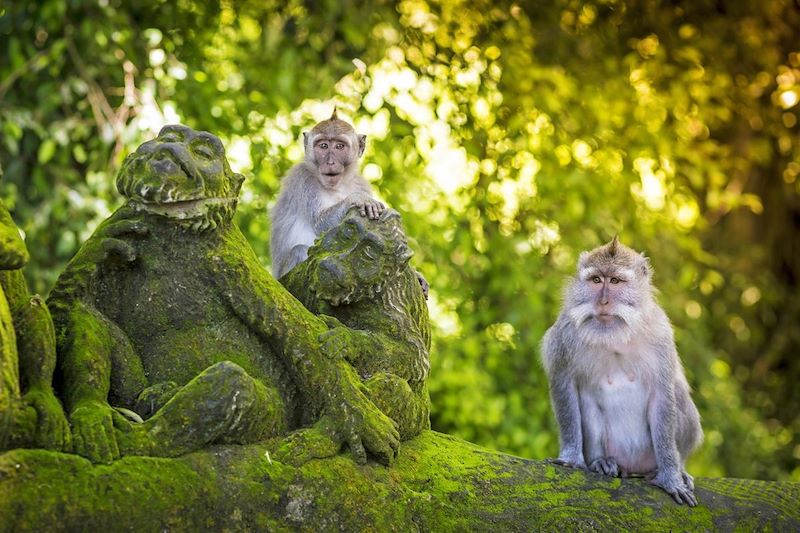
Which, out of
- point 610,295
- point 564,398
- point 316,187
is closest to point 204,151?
point 610,295

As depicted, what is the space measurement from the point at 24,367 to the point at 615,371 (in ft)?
9.67

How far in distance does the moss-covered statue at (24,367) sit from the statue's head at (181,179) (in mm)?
510

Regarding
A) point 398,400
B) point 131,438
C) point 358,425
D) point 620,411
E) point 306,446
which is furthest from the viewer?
point 620,411

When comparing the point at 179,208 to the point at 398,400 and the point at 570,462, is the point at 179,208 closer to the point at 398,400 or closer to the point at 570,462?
the point at 398,400

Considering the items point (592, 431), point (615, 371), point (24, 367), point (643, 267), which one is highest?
point (643, 267)

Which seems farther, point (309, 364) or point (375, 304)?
point (375, 304)

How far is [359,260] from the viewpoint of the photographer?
4.50m

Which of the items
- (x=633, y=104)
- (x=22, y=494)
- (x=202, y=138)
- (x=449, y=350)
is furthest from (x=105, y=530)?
(x=633, y=104)

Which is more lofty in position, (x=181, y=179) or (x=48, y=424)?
(x=181, y=179)

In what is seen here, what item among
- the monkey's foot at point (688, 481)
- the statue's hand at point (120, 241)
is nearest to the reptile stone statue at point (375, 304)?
the statue's hand at point (120, 241)

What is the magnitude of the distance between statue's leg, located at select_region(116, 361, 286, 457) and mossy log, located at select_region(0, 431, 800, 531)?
5 centimetres

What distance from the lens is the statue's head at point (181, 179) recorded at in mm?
4020

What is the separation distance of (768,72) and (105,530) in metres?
10.7

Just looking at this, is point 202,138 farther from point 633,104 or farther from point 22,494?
point 633,104
